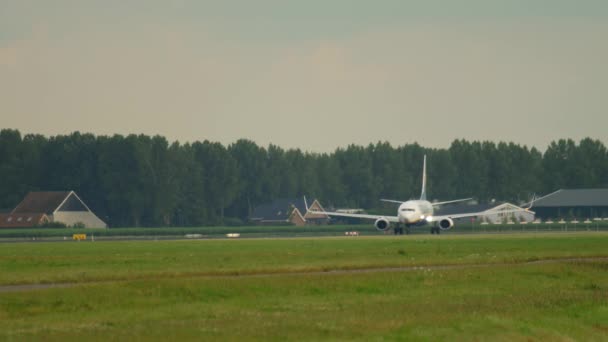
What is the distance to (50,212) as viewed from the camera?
174 meters

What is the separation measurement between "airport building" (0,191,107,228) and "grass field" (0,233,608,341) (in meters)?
118

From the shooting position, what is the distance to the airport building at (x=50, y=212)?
569 feet

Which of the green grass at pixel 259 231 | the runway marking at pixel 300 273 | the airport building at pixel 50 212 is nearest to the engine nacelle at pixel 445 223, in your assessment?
the green grass at pixel 259 231

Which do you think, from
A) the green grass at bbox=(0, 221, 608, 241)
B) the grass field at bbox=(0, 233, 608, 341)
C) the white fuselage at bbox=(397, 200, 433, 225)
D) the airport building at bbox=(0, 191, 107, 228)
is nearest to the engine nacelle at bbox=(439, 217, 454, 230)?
the white fuselage at bbox=(397, 200, 433, 225)

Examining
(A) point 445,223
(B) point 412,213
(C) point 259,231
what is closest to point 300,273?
(B) point 412,213

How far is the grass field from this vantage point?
93.2ft

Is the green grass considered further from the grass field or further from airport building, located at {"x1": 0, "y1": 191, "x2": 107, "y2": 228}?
the grass field

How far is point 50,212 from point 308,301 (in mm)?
143301

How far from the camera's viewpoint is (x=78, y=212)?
179375 millimetres

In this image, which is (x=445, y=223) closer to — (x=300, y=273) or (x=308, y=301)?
(x=300, y=273)

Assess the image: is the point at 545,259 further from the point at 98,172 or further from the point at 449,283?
the point at 98,172

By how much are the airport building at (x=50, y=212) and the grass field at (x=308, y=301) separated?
118m

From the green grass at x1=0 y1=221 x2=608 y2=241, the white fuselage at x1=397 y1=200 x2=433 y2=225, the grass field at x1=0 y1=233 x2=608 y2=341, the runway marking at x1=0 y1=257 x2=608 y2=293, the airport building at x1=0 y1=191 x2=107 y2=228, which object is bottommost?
the grass field at x1=0 y1=233 x2=608 y2=341

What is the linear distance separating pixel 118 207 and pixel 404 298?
153336 millimetres
